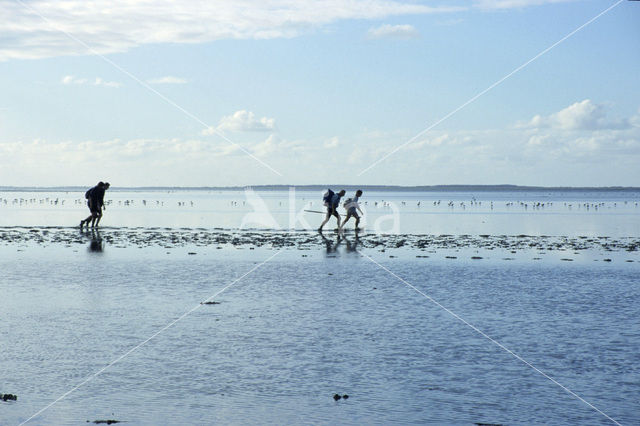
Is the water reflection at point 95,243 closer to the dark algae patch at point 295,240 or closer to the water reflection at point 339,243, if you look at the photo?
the dark algae patch at point 295,240

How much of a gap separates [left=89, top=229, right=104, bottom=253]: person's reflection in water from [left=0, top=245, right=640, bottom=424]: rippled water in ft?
27.5

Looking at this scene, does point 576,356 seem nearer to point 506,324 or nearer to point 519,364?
point 519,364

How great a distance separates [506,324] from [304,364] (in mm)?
5087

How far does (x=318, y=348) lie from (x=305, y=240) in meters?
23.9

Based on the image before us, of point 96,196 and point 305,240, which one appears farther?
point 96,196

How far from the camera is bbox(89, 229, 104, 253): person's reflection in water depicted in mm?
29837

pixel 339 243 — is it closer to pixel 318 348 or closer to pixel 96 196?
pixel 96 196

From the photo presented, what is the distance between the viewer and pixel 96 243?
3297 centimetres

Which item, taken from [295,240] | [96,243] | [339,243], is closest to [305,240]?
[295,240]

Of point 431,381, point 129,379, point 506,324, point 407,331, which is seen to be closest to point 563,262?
point 506,324

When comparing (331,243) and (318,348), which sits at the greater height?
(331,243)
